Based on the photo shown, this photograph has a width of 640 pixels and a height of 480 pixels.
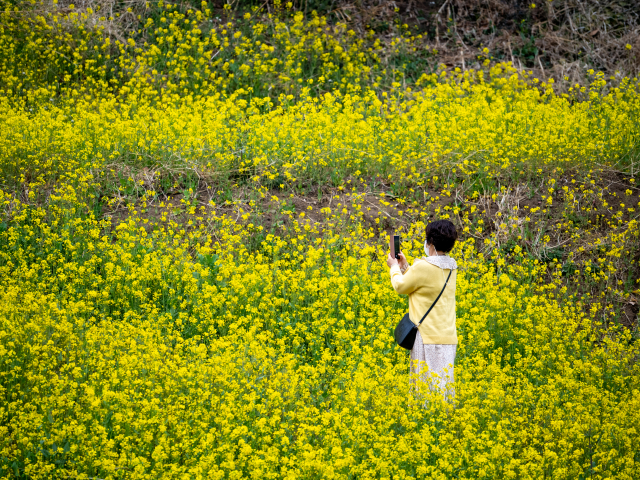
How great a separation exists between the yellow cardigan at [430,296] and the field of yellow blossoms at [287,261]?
0.46 m

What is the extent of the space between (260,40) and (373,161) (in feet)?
16.2

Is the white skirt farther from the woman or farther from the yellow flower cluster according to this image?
the yellow flower cluster

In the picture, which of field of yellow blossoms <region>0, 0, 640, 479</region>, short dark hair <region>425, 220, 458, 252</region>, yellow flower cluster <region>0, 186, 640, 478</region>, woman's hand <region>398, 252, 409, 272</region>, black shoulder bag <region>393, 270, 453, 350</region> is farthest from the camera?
woman's hand <region>398, 252, 409, 272</region>

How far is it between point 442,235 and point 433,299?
1.60ft

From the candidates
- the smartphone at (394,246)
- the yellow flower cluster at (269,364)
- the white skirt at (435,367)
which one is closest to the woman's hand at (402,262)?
the smartphone at (394,246)

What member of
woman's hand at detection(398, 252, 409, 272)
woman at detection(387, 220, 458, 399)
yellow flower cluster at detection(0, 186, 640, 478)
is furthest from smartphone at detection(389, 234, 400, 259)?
yellow flower cluster at detection(0, 186, 640, 478)

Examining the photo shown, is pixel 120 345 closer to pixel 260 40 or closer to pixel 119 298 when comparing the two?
pixel 119 298

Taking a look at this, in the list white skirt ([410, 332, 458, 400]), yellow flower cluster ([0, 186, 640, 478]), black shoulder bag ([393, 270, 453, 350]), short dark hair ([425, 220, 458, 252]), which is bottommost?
yellow flower cluster ([0, 186, 640, 478])

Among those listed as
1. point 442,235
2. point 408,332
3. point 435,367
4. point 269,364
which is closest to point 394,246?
point 442,235

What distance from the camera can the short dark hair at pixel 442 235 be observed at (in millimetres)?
4281

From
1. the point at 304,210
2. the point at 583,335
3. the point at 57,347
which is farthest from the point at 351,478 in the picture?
the point at 304,210

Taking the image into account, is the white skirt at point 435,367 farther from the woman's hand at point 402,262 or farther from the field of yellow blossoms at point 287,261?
the woman's hand at point 402,262

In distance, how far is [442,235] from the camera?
14.0 ft

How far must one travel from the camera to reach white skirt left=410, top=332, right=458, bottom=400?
436cm
